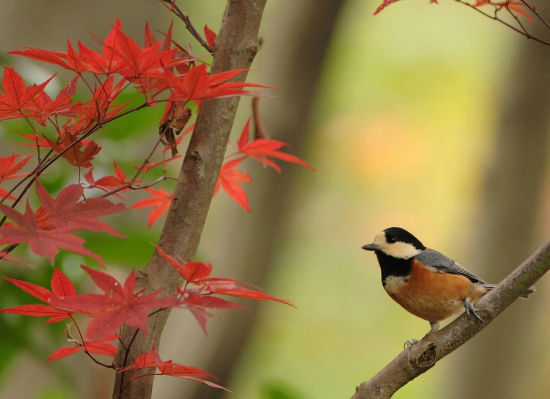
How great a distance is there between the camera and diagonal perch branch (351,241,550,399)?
85 centimetres

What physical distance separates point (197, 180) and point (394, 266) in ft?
1.72

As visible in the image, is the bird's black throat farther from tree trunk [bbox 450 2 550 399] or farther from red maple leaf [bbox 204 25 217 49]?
tree trunk [bbox 450 2 550 399]

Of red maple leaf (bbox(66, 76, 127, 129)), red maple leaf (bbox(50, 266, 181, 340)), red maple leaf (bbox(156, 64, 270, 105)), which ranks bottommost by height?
red maple leaf (bbox(50, 266, 181, 340))

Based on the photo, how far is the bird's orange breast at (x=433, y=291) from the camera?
1195 mm

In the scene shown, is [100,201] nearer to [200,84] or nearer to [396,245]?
[200,84]

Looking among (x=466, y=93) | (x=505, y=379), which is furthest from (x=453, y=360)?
(x=466, y=93)

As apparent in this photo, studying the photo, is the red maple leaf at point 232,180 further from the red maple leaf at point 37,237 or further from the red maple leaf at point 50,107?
the red maple leaf at point 37,237

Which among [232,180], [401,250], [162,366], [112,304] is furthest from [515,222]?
[112,304]

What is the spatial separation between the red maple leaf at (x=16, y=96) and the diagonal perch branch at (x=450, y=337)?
1.90 ft

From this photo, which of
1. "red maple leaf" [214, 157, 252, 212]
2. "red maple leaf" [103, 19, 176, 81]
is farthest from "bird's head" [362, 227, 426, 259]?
"red maple leaf" [103, 19, 176, 81]

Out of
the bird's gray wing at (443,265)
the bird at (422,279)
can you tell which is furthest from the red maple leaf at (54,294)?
the bird's gray wing at (443,265)

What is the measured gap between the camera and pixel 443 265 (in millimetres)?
1273

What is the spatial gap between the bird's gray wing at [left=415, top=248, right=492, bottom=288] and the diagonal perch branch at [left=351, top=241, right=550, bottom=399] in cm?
33

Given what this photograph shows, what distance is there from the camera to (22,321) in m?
1.69
